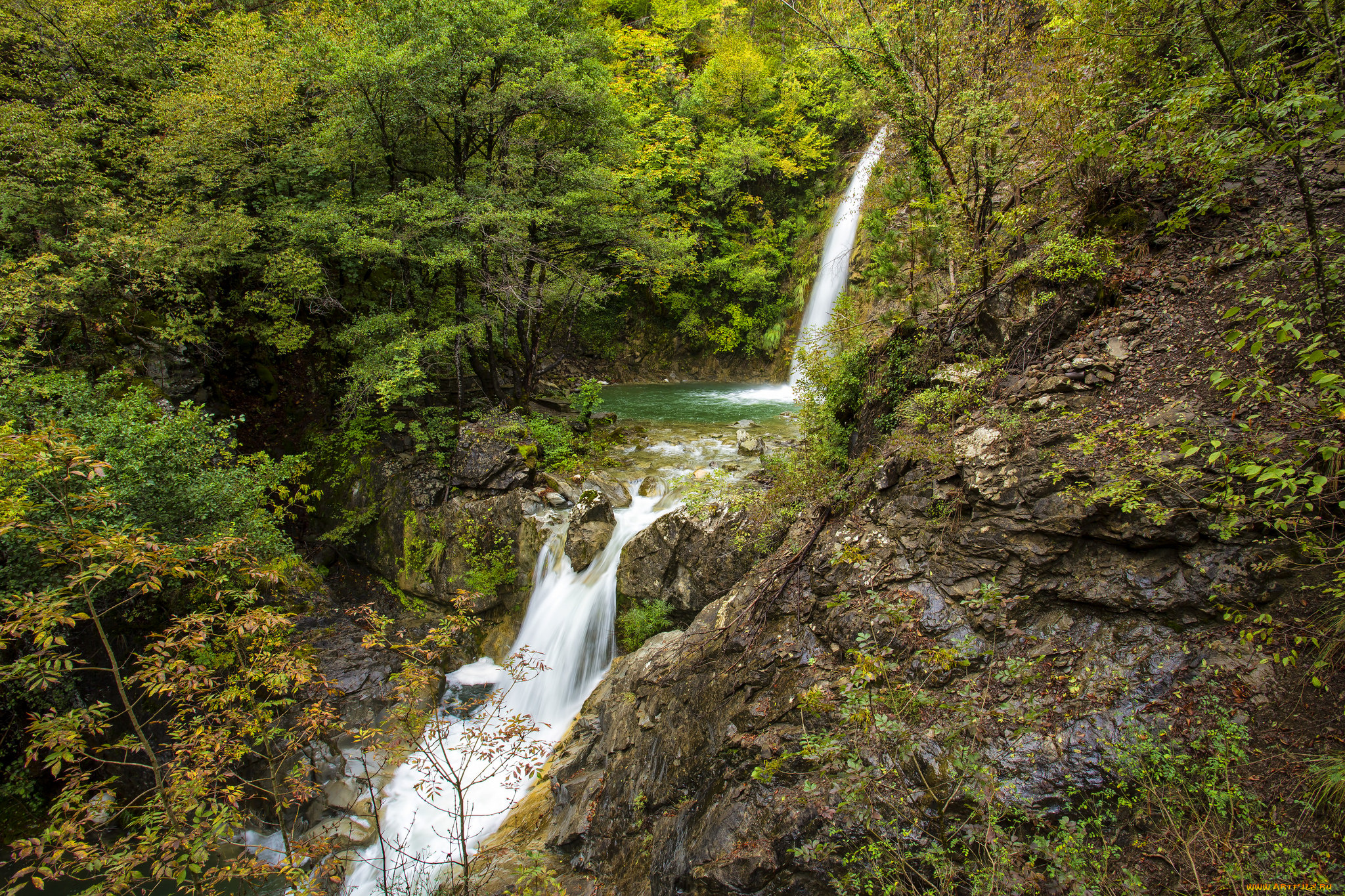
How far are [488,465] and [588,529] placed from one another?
2.49m

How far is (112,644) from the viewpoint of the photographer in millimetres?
7062

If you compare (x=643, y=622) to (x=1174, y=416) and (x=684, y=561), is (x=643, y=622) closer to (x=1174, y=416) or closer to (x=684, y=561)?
(x=684, y=561)

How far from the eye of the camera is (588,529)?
898cm

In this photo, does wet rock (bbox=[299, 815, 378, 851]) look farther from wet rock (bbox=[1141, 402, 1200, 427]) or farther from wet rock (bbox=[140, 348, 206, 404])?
wet rock (bbox=[1141, 402, 1200, 427])

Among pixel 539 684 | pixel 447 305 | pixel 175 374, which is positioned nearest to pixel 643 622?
pixel 539 684

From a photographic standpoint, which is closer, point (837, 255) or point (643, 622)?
point (643, 622)

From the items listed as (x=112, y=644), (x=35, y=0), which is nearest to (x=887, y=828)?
(x=112, y=644)

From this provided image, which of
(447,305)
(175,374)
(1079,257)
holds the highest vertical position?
(447,305)

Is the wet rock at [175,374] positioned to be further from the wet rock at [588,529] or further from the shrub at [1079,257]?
the shrub at [1079,257]

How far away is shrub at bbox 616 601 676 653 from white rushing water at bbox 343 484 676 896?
311 millimetres

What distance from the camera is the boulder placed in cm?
984

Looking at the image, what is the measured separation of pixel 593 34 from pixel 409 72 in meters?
3.82

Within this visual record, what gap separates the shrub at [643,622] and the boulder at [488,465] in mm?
3327

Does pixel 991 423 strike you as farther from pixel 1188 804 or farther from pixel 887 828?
pixel 887 828
